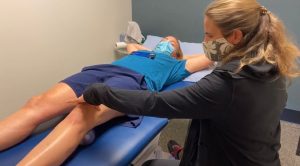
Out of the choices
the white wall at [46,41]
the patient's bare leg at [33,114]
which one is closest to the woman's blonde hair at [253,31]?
the patient's bare leg at [33,114]

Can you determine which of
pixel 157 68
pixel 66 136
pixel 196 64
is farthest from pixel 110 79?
pixel 196 64

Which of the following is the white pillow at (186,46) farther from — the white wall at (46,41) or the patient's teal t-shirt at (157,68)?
the white wall at (46,41)

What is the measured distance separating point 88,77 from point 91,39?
105 centimetres

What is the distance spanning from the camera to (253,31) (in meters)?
1.01

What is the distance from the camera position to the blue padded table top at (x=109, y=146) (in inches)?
52.4

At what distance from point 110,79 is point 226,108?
1.00 metres

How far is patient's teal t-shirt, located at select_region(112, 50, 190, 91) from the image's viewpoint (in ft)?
6.61

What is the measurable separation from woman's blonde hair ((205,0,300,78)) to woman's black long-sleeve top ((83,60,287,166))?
1.7 inches

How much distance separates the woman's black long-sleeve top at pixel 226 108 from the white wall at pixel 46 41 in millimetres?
1242

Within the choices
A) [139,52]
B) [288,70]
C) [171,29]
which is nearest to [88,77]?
[139,52]

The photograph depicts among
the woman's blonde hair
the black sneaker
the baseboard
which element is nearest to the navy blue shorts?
the black sneaker

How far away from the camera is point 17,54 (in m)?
2.13

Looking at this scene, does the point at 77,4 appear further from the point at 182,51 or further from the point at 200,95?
the point at 200,95

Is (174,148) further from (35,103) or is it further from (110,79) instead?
(35,103)
